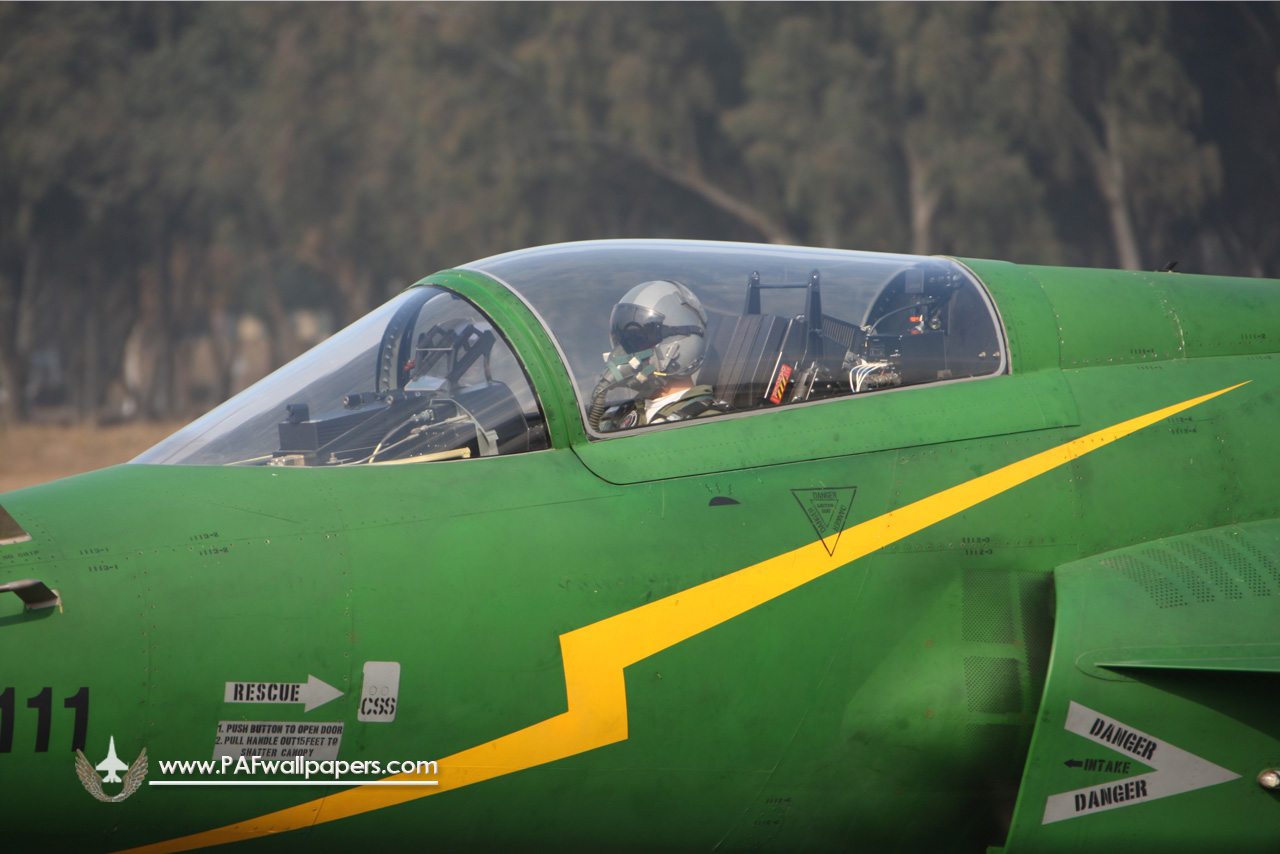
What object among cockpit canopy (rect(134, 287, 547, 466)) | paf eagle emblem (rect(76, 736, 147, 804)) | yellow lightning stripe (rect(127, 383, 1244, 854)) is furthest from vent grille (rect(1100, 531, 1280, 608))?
paf eagle emblem (rect(76, 736, 147, 804))

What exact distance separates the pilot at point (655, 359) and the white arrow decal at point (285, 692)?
128cm

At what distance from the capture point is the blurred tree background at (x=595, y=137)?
112ft

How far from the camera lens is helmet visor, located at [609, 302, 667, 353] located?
4.40 meters

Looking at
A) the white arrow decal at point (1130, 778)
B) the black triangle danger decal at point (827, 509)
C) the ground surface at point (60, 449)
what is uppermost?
the ground surface at point (60, 449)

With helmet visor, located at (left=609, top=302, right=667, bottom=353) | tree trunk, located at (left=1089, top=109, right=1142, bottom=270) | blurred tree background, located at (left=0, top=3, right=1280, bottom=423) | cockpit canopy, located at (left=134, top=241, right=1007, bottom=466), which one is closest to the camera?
cockpit canopy, located at (left=134, top=241, right=1007, bottom=466)

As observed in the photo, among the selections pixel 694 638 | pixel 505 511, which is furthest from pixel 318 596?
pixel 694 638

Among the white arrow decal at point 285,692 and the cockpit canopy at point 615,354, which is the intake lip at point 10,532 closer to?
the cockpit canopy at point 615,354

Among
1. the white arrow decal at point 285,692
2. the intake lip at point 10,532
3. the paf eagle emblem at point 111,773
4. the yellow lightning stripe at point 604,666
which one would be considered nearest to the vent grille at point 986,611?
the yellow lightning stripe at point 604,666

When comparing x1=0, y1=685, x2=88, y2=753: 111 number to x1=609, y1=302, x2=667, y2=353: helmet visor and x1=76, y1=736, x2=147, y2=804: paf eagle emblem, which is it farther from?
x1=609, y1=302, x2=667, y2=353: helmet visor

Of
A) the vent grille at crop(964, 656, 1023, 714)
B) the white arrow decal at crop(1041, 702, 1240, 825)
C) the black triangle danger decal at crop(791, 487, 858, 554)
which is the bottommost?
the white arrow decal at crop(1041, 702, 1240, 825)

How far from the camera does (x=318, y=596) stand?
3627 millimetres

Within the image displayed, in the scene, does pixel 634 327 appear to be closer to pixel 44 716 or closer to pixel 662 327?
pixel 662 327

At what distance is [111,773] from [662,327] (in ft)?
7.86

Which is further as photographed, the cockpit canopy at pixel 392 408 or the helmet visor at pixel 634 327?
the helmet visor at pixel 634 327
